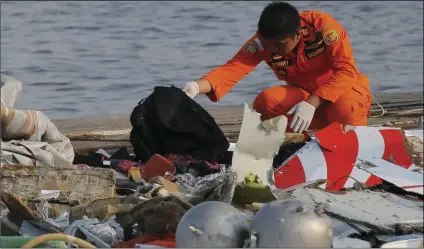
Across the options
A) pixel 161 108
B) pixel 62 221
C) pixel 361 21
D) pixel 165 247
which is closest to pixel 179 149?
pixel 161 108

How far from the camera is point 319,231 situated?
328cm

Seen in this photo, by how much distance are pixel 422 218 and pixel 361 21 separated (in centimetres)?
1062

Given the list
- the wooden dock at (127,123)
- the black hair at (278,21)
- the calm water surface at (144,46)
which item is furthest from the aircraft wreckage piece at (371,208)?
the calm water surface at (144,46)

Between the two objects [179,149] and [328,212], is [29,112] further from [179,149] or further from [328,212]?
[328,212]

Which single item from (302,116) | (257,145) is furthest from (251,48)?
(257,145)

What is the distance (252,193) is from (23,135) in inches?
41.9

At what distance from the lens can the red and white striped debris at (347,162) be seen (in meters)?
4.72

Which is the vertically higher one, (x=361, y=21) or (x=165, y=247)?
(x=165, y=247)

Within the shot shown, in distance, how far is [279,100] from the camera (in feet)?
18.0

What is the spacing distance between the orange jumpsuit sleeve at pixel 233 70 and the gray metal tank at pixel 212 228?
219 centimetres

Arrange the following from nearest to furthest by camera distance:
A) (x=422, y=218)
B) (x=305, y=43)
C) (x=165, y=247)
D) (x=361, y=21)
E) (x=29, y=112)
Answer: (x=165, y=247), (x=422, y=218), (x=29, y=112), (x=305, y=43), (x=361, y=21)

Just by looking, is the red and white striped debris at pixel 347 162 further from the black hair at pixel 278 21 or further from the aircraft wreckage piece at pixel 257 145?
the black hair at pixel 278 21

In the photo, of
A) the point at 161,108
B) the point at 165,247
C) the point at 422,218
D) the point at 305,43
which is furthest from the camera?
the point at 305,43

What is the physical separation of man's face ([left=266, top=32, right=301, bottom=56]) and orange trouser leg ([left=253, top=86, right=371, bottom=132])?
24 cm
